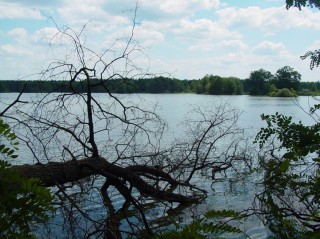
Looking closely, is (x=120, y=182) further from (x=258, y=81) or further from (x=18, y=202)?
(x=258, y=81)

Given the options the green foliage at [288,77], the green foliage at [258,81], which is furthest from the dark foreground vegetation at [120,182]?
the green foliage at [258,81]

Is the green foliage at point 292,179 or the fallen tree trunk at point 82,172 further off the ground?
the green foliage at point 292,179

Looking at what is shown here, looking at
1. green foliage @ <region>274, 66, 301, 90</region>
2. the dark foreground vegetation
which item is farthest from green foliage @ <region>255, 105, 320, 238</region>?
green foliage @ <region>274, 66, 301, 90</region>

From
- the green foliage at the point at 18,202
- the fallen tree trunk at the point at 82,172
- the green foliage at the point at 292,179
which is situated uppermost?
the green foliage at the point at 18,202

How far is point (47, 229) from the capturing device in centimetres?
671

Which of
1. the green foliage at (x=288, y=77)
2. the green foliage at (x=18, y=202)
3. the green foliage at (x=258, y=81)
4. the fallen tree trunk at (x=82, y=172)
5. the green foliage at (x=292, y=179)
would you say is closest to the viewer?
the green foliage at (x=18, y=202)

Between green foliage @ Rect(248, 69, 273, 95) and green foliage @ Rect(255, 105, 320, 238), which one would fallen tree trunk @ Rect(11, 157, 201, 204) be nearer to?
green foliage @ Rect(255, 105, 320, 238)

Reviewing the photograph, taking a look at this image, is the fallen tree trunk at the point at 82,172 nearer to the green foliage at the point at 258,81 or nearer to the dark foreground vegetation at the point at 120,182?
the dark foreground vegetation at the point at 120,182

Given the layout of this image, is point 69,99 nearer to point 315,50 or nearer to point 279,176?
point 315,50

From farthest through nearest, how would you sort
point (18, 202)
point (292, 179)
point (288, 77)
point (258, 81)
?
point (258, 81)
point (288, 77)
point (292, 179)
point (18, 202)

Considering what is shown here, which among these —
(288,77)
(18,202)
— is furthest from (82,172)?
(288,77)

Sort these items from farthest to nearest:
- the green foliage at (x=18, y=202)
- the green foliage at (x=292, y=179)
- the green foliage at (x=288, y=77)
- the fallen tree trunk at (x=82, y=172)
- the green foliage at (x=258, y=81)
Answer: the green foliage at (x=258, y=81), the green foliage at (x=288, y=77), the fallen tree trunk at (x=82, y=172), the green foliage at (x=292, y=179), the green foliage at (x=18, y=202)

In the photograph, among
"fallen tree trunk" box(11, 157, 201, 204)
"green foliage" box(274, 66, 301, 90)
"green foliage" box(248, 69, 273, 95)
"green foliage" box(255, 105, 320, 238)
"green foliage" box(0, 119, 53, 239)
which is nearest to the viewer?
"green foliage" box(0, 119, 53, 239)

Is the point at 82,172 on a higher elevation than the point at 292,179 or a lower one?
lower
